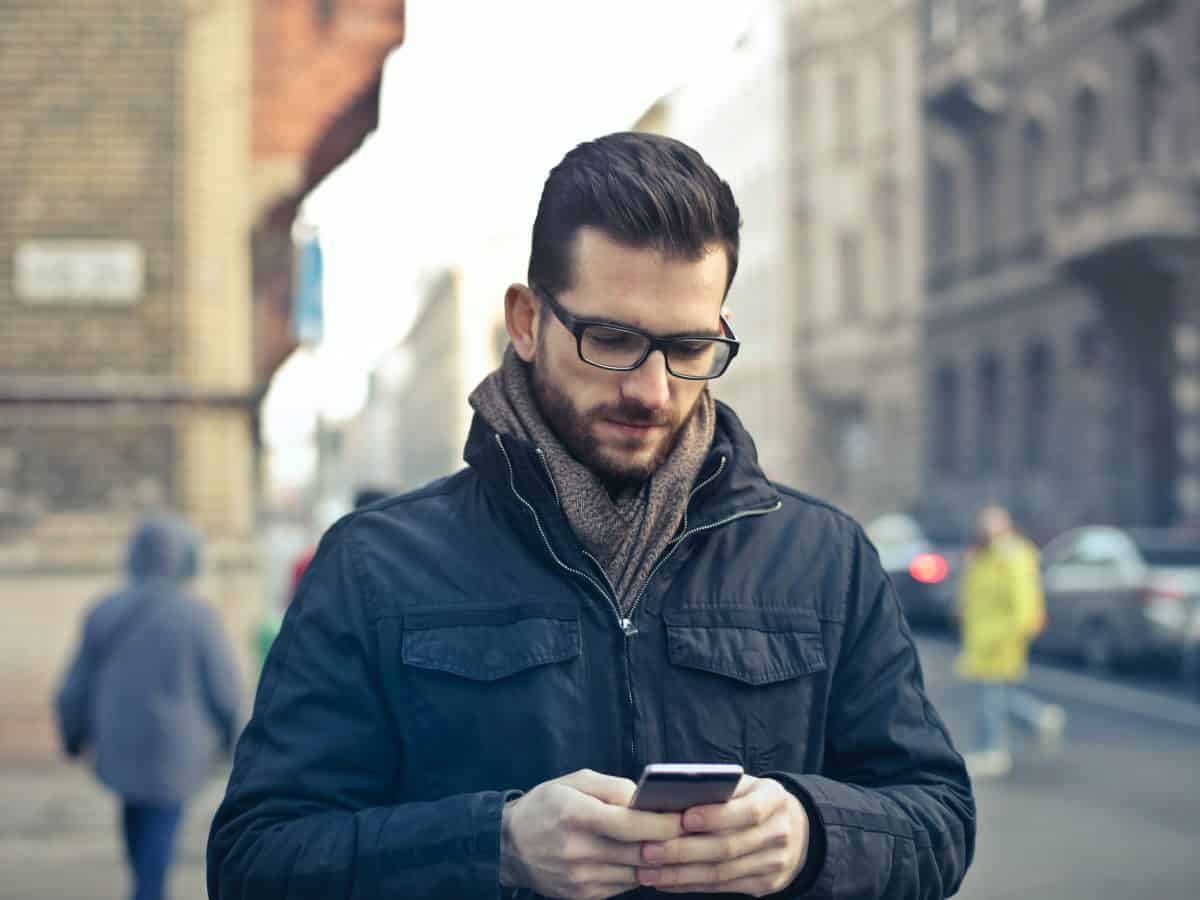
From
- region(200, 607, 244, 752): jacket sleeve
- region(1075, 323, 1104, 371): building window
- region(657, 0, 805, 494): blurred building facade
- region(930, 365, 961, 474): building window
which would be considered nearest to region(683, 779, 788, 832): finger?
region(200, 607, 244, 752): jacket sleeve

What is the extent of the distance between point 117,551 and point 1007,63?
26.6 meters

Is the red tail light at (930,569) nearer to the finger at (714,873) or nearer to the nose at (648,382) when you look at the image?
the nose at (648,382)

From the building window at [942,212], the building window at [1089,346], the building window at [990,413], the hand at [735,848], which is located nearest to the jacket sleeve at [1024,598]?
the hand at [735,848]

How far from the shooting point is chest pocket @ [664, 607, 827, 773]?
94.0 inches

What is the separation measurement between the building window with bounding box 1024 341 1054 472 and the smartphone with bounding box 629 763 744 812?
32408 mm

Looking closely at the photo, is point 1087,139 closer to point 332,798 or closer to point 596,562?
point 596,562

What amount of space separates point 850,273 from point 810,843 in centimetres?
5065

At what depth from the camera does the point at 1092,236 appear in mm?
28859

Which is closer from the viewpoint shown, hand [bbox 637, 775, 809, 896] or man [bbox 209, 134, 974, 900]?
hand [bbox 637, 775, 809, 896]

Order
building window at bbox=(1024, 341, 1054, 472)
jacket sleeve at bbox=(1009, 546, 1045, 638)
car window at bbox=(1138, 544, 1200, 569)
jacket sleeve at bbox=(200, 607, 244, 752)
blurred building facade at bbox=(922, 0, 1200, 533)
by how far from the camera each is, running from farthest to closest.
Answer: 1. building window at bbox=(1024, 341, 1054, 472)
2. blurred building facade at bbox=(922, 0, 1200, 533)
3. car window at bbox=(1138, 544, 1200, 569)
4. jacket sleeve at bbox=(1009, 546, 1045, 638)
5. jacket sleeve at bbox=(200, 607, 244, 752)

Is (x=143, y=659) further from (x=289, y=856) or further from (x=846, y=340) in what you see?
(x=846, y=340)

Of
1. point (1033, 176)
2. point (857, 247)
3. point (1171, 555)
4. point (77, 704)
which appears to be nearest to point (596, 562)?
point (77, 704)

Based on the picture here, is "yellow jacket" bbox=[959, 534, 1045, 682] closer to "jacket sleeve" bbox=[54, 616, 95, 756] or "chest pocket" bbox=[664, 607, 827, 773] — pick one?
"jacket sleeve" bbox=[54, 616, 95, 756]

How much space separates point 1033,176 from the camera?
35438mm
